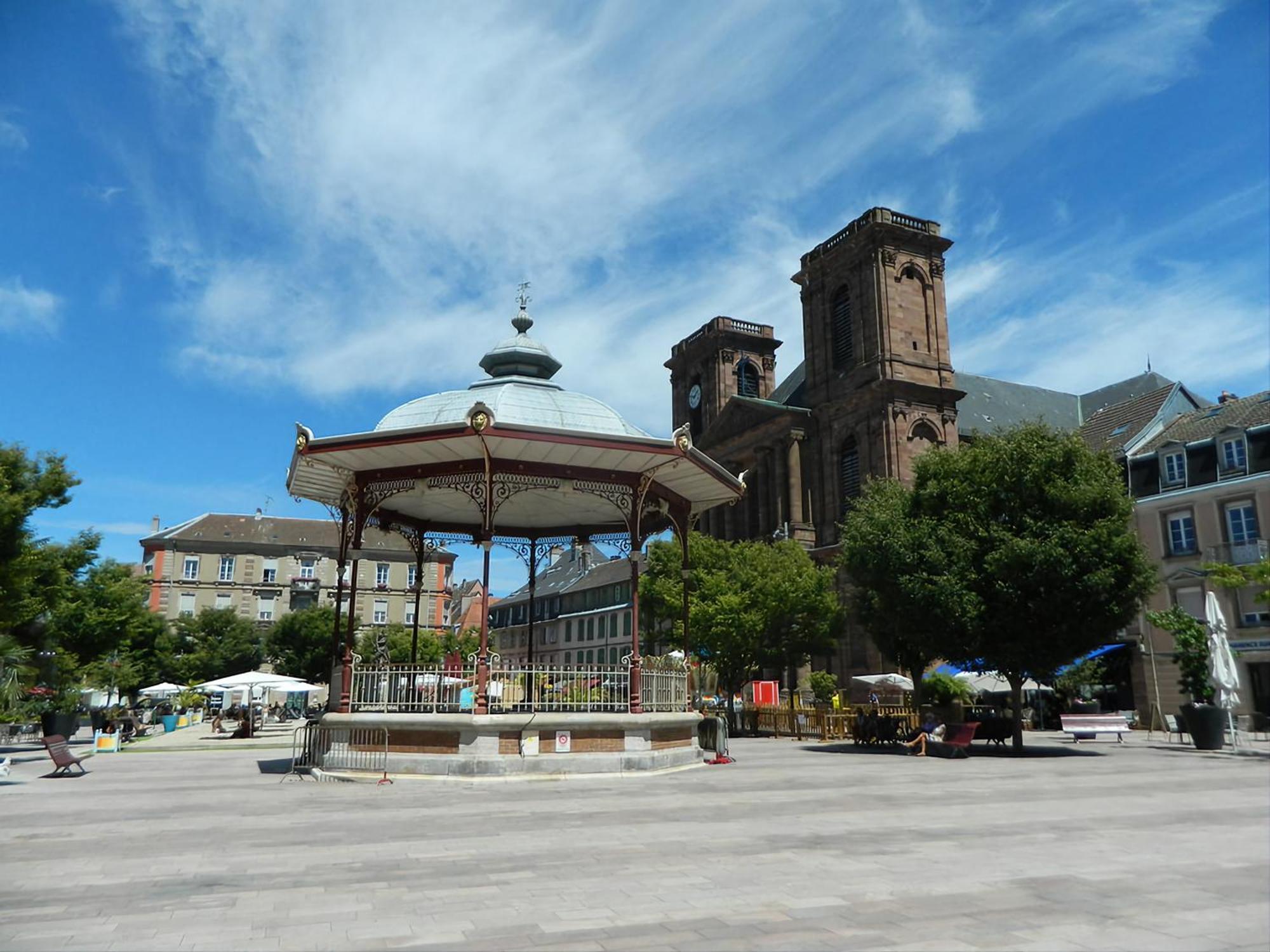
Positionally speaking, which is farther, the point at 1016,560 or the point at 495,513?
the point at 1016,560

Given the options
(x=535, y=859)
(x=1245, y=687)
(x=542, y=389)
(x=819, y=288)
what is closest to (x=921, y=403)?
(x=819, y=288)

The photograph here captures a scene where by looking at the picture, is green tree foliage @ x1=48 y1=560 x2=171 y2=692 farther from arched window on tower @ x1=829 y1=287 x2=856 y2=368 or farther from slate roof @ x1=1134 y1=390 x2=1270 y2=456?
slate roof @ x1=1134 y1=390 x2=1270 y2=456

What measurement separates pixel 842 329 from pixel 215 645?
55332 mm

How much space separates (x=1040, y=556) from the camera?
23609 millimetres

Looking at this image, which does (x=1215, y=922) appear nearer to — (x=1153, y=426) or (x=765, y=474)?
(x=1153, y=426)

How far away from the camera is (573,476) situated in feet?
61.5

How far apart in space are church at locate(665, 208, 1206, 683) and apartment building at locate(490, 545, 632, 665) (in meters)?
22.0

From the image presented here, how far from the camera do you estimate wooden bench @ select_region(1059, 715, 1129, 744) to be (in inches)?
1120

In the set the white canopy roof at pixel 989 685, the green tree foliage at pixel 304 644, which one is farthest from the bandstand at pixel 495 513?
the green tree foliage at pixel 304 644

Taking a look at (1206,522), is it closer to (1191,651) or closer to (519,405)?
(1191,651)

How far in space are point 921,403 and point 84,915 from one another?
5057 centimetres

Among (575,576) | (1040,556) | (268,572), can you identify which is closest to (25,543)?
(1040,556)

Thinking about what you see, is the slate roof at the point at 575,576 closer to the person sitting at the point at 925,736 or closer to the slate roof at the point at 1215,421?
the slate roof at the point at 1215,421

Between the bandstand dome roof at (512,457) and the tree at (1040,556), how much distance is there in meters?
8.00
